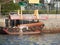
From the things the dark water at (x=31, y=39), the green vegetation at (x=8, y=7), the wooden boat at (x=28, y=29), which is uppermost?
the green vegetation at (x=8, y=7)

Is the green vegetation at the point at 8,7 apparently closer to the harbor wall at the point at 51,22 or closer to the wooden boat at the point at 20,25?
the wooden boat at the point at 20,25

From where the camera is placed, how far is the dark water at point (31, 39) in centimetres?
5073

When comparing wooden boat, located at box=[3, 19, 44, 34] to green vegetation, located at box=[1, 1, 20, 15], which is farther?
green vegetation, located at box=[1, 1, 20, 15]

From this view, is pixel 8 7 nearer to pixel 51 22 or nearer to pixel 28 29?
pixel 28 29

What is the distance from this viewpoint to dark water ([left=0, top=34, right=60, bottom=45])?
5073cm

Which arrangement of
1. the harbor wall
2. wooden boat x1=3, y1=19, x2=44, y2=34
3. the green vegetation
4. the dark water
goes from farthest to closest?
the green vegetation < the harbor wall < wooden boat x1=3, y1=19, x2=44, y2=34 < the dark water

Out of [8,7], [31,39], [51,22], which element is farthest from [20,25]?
[8,7]

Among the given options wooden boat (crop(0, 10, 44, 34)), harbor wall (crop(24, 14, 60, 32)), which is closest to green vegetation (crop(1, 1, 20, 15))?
wooden boat (crop(0, 10, 44, 34))

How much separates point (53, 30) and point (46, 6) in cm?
1260

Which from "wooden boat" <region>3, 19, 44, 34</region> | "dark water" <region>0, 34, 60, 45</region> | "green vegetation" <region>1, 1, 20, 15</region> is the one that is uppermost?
"green vegetation" <region>1, 1, 20, 15</region>

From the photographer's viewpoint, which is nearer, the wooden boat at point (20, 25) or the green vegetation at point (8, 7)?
the wooden boat at point (20, 25)

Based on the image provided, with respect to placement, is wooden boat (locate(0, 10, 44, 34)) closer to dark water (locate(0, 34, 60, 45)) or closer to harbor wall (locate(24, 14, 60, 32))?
harbor wall (locate(24, 14, 60, 32))

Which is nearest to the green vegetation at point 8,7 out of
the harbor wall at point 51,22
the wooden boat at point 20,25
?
the wooden boat at point 20,25

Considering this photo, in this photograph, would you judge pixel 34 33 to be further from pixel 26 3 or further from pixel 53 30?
pixel 26 3
